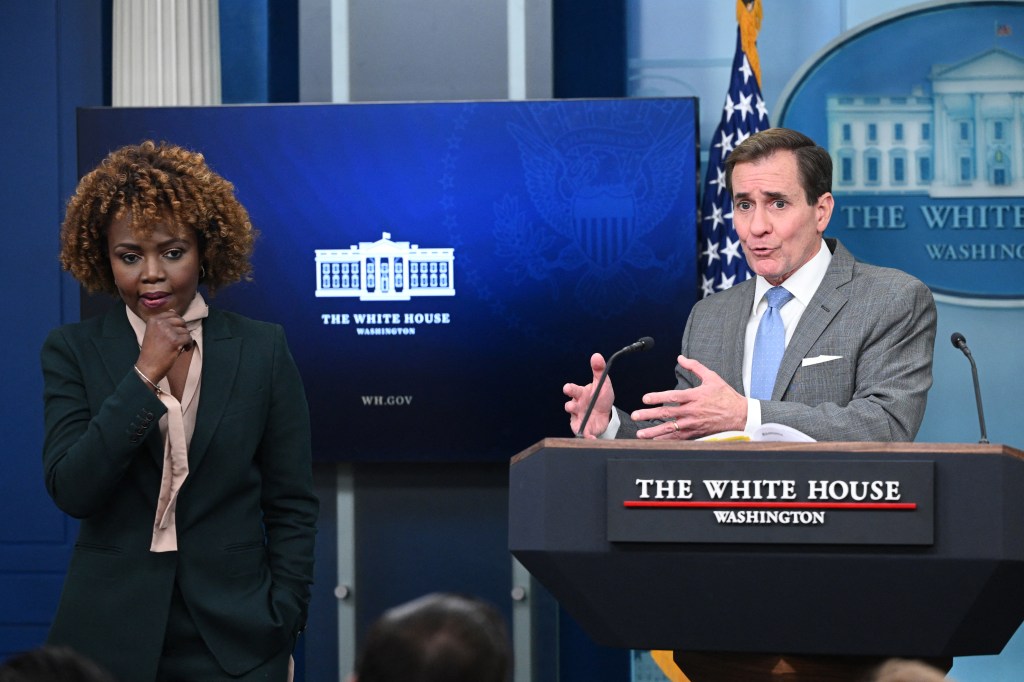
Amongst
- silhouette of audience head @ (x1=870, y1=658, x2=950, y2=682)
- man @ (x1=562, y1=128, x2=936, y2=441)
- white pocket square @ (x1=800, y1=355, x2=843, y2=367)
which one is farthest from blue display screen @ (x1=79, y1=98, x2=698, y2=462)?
silhouette of audience head @ (x1=870, y1=658, x2=950, y2=682)

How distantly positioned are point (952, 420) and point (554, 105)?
1.74 meters

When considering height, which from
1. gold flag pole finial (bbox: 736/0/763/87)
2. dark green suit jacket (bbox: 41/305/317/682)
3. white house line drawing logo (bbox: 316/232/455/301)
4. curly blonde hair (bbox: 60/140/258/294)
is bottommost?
dark green suit jacket (bbox: 41/305/317/682)

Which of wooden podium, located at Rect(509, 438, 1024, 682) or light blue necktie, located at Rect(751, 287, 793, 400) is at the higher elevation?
light blue necktie, located at Rect(751, 287, 793, 400)

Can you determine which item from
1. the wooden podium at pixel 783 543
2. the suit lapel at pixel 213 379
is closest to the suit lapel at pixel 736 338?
the wooden podium at pixel 783 543

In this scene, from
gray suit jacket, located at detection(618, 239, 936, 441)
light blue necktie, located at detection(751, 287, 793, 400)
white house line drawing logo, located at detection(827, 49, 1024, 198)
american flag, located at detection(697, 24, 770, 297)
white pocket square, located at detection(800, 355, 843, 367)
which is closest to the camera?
gray suit jacket, located at detection(618, 239, 936, 441)

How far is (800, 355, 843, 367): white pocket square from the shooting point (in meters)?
2.48

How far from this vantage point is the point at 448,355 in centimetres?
428

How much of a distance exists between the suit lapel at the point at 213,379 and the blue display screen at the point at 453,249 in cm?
192

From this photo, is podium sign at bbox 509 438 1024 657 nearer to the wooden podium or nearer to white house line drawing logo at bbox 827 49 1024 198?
the wooden podium

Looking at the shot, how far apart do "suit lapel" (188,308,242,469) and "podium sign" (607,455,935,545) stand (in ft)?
2.56

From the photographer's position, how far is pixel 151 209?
7.47 ft

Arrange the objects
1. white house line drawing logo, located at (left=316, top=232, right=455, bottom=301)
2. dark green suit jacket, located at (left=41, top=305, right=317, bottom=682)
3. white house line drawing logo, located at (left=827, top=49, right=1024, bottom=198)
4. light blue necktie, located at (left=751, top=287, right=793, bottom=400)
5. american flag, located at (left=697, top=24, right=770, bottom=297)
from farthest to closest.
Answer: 1. white house line drawing logo, located at (left=827, top=49, right=1024, bottom=198)
2. white house line drawing logo, located at (left=316, top=232, right=455, bottom=301)
3. american flag, located at (left=697, top=24, right=770, bottom=297)
4. light blue necktie, located at (left=751, top=287, right=793, bottom=400)
5. dark green suit jacket, located at (left=41, top=305, right=317, bottom=682)

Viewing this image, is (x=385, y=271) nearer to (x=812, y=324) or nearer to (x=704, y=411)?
(x=812, y=324)

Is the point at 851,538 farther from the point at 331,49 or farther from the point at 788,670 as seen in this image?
the point at 331,49
